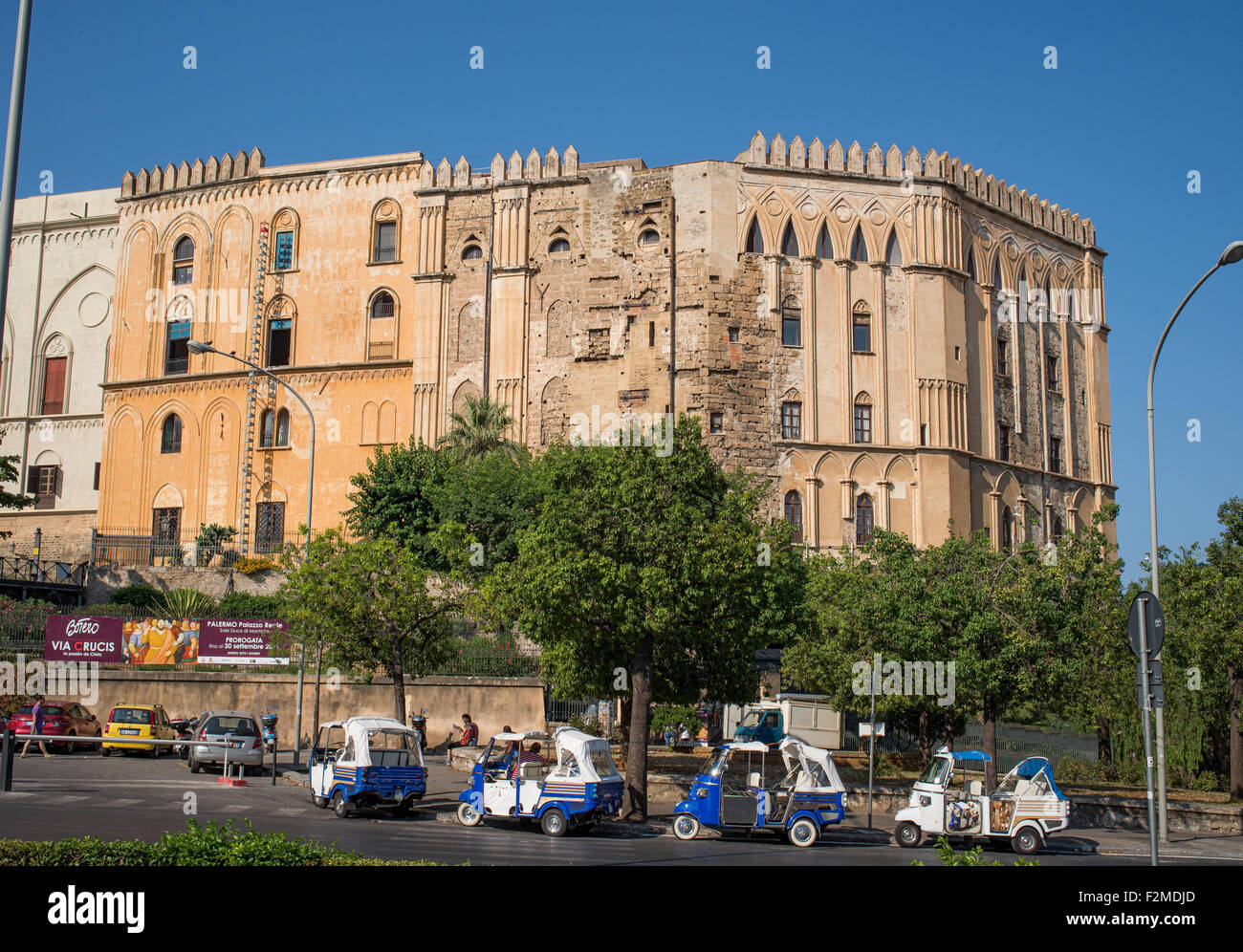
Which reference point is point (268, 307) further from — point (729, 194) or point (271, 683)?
point (271, 683)

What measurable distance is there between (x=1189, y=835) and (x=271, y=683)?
78.6 ft

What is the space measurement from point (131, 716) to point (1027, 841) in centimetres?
2194

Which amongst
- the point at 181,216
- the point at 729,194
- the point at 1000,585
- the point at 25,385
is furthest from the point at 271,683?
the point at 25,385

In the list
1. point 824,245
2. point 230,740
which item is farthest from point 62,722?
point 824,245

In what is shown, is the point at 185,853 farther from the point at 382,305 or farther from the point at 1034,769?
the point at 382,305

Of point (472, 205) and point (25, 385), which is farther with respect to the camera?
point (25, 385)

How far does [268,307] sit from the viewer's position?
55.8 meters

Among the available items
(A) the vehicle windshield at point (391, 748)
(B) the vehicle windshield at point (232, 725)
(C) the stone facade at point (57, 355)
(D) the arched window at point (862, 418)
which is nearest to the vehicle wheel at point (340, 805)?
(A) the vehicle windshield at point (391, 748)

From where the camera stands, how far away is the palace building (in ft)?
163

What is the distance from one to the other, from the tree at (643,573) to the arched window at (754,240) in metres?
28.0

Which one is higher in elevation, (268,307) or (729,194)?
(729,194)

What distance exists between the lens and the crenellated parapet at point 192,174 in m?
57.0

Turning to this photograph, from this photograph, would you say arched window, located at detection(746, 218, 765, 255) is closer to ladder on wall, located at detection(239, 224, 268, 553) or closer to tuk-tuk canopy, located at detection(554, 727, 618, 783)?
ladder on wall, located at detection(239, 224, 268, 553)

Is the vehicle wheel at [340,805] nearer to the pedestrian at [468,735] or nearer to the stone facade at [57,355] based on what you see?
the pedestrian at [468,735]
